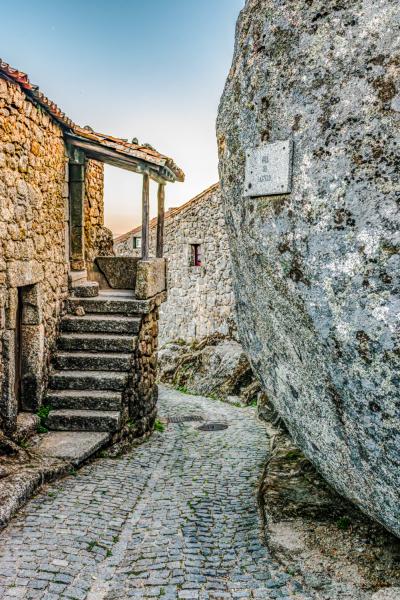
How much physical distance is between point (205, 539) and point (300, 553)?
0.81m

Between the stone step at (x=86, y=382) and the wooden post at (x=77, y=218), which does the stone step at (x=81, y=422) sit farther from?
the wooden post at (x=77, y=218)

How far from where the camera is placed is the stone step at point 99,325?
7.54 metres

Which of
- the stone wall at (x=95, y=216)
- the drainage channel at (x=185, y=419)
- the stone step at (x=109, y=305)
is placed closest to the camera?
the stone step at (x=109, y=305)

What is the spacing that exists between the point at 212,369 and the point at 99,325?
19.8 ft

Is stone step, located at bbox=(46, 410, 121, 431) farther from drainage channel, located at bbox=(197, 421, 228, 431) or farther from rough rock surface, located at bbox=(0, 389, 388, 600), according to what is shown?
drainage channel, located at bbox=(197, 421, 228, 431)

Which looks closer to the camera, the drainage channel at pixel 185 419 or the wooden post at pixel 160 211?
the drainage channel at pixel 185 419

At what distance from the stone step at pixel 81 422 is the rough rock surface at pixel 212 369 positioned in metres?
5.35

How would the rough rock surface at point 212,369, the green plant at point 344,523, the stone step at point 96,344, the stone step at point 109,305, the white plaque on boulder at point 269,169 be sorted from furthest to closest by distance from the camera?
the rough rock surface at point 212,369 → the stone step at point 109,305 → the stone step at point 96,344 → the green plant at point 344,523 → the white plaque on boulder at point 269,169

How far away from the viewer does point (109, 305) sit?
7777 millimetres

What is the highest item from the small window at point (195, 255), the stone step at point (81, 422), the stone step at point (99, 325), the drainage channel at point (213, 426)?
the small window at point (195, 255)

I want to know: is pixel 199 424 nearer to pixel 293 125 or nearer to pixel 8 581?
pixel 8 581

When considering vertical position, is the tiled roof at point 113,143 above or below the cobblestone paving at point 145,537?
above

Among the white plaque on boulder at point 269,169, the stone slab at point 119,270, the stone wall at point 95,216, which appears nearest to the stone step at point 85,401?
the stone wall at point 95,216

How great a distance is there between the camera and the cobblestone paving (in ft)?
11.3
